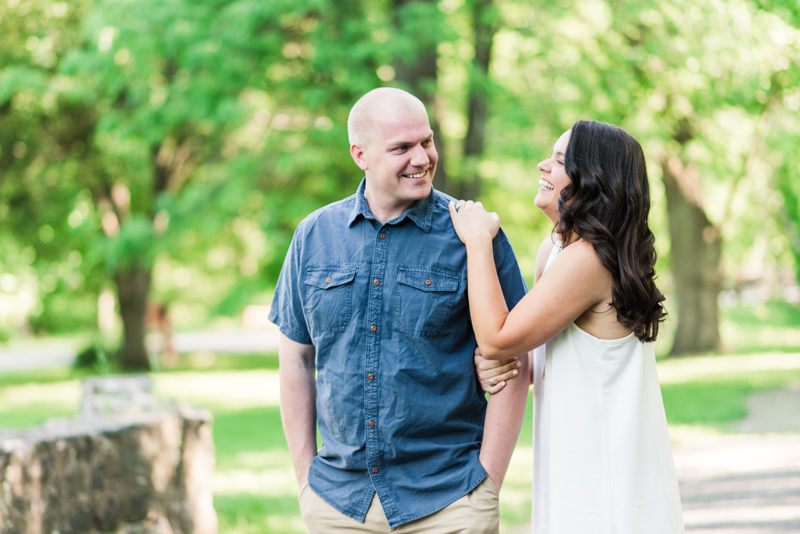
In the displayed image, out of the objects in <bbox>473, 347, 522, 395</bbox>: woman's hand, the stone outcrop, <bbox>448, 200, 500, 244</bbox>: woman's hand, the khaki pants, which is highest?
<bbox>448, 200, 500, 244</bbox>: woman's hand

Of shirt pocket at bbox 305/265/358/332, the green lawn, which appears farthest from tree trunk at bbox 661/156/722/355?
shirt pocket at bbox 305/265/358/332

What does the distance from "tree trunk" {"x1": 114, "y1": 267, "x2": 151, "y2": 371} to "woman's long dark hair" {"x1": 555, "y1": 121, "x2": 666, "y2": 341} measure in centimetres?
2064

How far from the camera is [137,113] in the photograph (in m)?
13.4

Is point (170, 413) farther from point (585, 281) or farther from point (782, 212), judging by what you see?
point (782, 212)

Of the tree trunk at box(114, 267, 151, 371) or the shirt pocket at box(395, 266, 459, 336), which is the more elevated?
the shirt pocket at box(395, 266, 459, 336)

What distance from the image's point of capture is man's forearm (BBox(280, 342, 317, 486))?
3.23m

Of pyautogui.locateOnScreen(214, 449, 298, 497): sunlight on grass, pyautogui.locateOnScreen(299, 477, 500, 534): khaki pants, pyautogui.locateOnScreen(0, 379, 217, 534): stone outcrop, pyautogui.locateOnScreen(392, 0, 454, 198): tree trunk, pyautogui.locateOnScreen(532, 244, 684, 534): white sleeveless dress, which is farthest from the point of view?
pyautogui.locateOnScreen(392, 0, 454, 198): tree trunk

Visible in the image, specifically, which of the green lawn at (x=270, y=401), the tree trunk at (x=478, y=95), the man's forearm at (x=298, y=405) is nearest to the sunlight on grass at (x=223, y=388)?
the green lawn at (x=270, y=401)

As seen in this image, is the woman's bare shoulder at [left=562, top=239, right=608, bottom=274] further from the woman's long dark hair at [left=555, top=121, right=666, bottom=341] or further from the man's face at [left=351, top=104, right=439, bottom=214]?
the man's face at [left=351, top=104, right=439, bottom=214]

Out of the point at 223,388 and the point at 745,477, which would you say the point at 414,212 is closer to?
the point at 745,477

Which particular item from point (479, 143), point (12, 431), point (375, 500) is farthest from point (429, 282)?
point (479, 143)

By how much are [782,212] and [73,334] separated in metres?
37.2

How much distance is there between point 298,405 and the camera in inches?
128

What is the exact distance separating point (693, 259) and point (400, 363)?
18.8m
